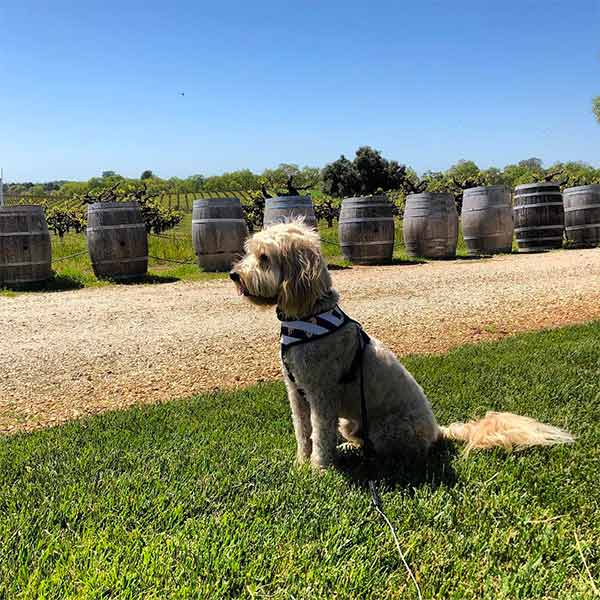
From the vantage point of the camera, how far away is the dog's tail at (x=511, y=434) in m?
3.46

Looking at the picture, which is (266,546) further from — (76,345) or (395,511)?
(76,345)

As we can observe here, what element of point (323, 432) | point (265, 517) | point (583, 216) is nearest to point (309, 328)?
point (323, 432)

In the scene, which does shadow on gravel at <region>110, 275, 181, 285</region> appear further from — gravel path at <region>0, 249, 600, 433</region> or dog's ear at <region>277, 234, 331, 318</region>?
dog's ear at <region>277, 234, 331, 318</region>

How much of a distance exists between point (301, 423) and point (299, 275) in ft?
3.04

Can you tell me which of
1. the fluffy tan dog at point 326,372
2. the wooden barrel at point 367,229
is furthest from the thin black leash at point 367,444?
the wooden barrel at point 367,229

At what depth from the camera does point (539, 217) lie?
17.6 metres

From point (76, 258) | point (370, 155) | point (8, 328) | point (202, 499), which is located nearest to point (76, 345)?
point (8, 328)

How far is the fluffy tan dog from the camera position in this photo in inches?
123

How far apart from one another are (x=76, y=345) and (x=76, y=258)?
950 centimetres

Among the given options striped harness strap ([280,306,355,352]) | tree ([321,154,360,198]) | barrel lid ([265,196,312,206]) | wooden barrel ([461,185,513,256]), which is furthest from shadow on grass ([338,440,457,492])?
tree ([321,154,360,198])

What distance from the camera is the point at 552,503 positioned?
2.95 meters

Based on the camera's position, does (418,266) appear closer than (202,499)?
No

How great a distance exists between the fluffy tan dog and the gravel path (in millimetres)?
446

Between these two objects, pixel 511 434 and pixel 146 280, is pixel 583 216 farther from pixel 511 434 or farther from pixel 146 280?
pixel 511 434
